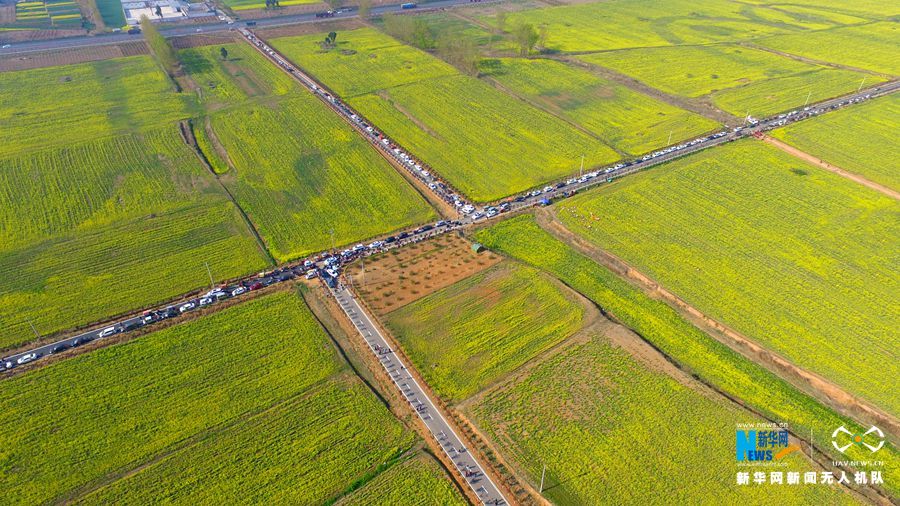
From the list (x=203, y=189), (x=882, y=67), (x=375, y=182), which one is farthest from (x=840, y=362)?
(x=882, y=67)

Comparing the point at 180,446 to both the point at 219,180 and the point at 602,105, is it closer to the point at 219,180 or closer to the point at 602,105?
the point at 219,180

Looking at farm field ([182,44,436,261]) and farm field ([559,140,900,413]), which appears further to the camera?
farm field ([182,44,436,261])

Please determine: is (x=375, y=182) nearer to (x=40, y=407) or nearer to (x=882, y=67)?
(x=40, y=407)

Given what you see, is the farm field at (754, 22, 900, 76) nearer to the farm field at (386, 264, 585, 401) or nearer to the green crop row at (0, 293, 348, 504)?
the farm field at (386, 264, 585, 401)

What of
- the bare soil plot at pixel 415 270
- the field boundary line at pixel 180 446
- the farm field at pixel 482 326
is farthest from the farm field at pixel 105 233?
the farm field at pixel 482 326

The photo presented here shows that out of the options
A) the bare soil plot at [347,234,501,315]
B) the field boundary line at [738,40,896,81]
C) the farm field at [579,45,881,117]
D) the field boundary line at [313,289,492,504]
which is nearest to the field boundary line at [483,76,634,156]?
the farm field at [579,45,881,117]

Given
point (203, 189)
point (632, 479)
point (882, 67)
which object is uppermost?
point (882, 67)
